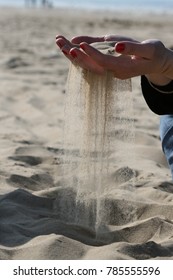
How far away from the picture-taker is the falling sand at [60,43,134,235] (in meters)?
2.65

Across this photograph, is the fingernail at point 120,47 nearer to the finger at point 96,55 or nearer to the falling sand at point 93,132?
the finger at point 96,55

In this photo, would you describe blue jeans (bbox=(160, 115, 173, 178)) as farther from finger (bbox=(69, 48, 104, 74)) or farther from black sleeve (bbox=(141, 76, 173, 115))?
finger (bbox=(69, 48, 104, 74))

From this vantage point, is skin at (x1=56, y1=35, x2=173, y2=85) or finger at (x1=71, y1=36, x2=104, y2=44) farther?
finger at (x1=71, y1=36, x2=104, y2=44)

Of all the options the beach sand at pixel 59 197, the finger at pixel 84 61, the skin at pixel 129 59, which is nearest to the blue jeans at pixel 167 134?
the beach sand at pixel 59 197

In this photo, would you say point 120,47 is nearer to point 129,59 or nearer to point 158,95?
point 129,59

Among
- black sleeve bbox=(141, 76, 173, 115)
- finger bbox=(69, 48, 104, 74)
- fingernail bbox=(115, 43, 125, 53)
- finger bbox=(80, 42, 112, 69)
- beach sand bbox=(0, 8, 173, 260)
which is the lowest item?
beach sand bbox=(0, 8, 173, 260)

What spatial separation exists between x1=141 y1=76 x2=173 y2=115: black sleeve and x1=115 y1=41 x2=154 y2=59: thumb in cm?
26

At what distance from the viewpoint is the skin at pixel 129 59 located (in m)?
2.40

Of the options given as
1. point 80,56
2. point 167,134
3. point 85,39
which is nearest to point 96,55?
point 80,56

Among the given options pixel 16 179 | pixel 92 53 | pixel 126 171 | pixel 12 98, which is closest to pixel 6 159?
pixel 16 179

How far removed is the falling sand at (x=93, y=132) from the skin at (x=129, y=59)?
0.29 ft

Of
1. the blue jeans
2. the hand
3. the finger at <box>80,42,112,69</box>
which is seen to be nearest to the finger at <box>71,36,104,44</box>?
the hand

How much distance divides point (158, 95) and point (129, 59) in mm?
308

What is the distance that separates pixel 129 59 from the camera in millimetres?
2455
